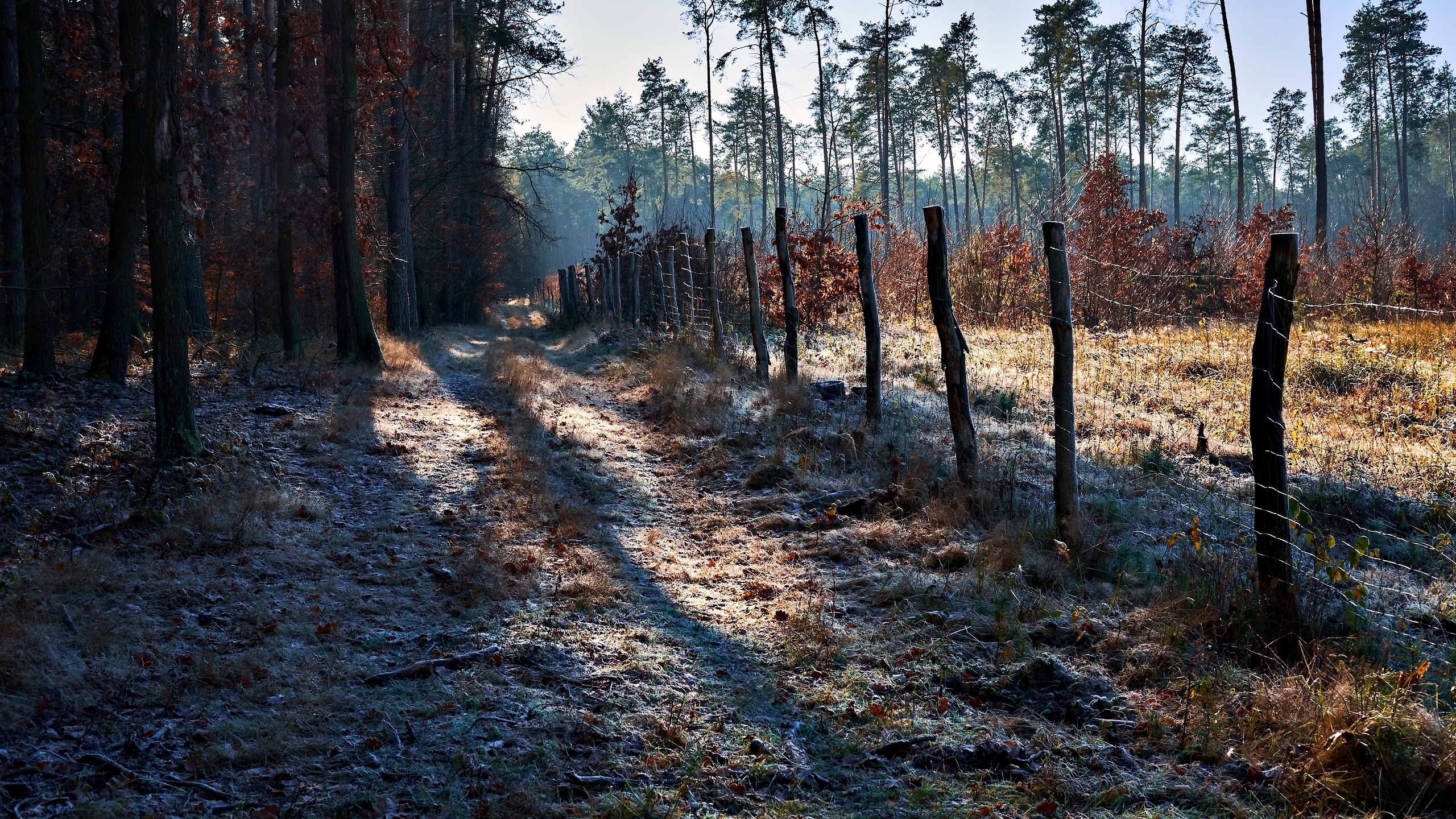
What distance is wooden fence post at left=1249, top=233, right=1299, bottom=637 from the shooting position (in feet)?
13.3

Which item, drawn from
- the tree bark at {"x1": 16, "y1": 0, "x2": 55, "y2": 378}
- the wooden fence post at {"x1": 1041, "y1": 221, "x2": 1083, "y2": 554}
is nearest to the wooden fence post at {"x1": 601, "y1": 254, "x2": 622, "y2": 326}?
the tree bark at {"x1": 16, "y1": 0, "x2": 55, "y2": 378}

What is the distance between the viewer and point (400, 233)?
19562 millimetres

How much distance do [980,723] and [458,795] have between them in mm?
2130

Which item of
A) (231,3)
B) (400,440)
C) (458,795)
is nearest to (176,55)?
(400,440)

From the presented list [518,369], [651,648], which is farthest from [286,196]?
[651,648]

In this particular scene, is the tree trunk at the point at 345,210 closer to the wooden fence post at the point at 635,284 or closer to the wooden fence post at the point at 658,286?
the wooden fence post at the point at 658,286

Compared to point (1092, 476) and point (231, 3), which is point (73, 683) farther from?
point (231, 3)

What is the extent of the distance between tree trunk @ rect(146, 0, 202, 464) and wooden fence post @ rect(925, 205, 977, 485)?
6.26 m

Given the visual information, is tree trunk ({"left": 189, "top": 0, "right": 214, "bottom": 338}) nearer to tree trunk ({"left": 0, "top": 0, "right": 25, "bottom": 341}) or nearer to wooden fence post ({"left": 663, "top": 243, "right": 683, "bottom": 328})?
tree trunk ({"left": 0, "top": 0, "right": 25, "bottom": 341})

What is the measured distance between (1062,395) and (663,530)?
3.10 meters

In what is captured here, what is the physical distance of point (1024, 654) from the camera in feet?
13.7

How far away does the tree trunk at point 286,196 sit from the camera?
13.6m

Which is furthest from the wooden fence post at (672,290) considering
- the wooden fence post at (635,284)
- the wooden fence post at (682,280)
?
the wooden fence post at (635,284)

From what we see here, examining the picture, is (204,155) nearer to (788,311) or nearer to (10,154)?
(10,154)
